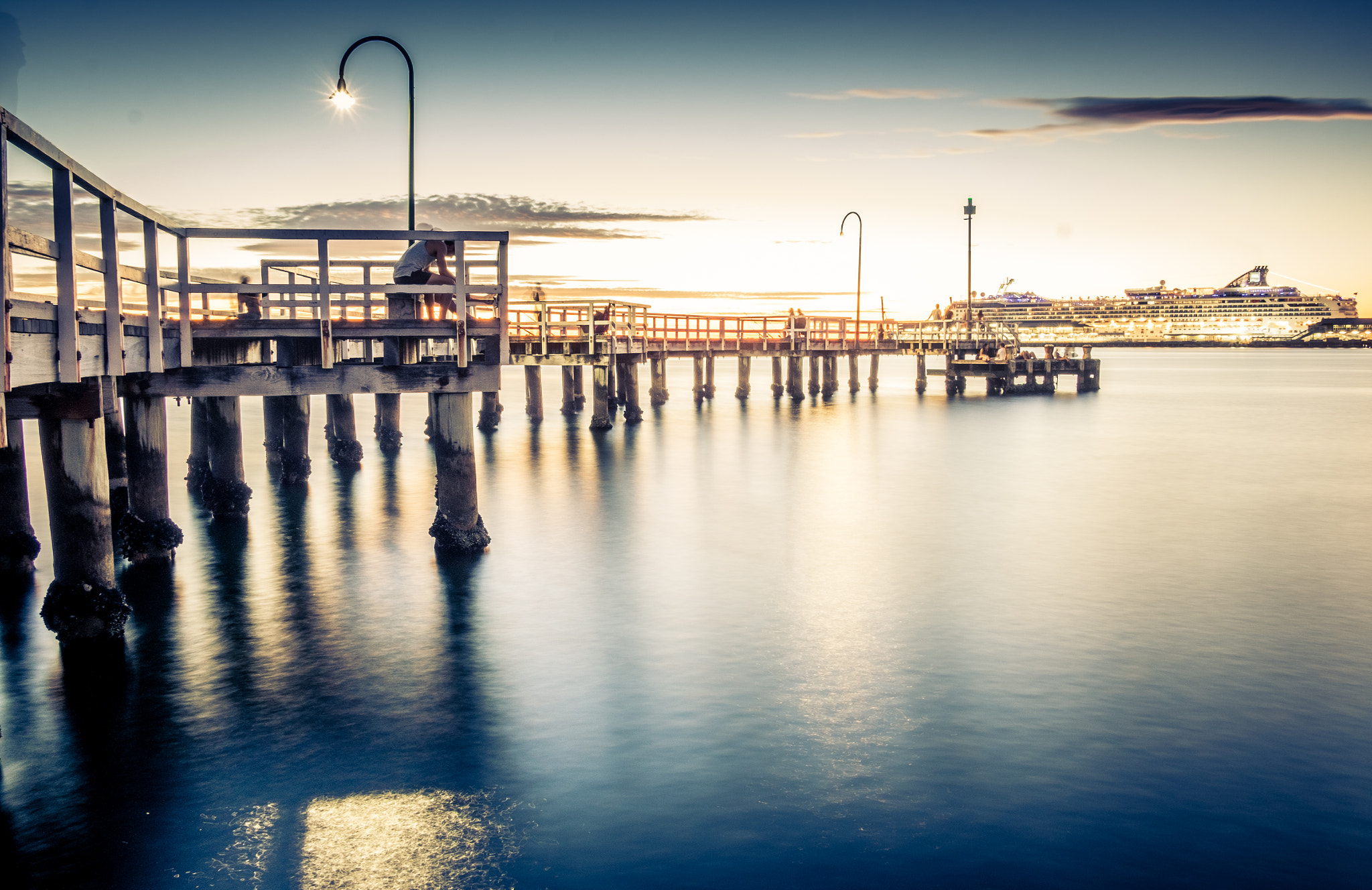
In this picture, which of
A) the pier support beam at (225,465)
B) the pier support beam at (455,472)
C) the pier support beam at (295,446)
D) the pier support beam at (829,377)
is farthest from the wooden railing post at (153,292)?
the pier support beam at (829,377)

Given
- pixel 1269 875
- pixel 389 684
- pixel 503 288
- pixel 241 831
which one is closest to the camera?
pixel 1269 875

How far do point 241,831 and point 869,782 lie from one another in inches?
205

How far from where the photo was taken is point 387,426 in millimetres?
36938

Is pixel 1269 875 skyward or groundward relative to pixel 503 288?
groundward

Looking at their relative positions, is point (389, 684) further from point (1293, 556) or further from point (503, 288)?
point (1293, 556)

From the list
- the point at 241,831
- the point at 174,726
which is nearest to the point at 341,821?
the point at 241,831

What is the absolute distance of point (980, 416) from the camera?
5291 centimetres

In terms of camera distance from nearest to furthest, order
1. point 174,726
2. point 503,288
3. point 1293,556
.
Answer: point 174,726 < point 503,288 < point 1293,556

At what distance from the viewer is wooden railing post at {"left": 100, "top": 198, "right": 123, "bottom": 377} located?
35.3ft

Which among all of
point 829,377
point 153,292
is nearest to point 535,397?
point 829,377

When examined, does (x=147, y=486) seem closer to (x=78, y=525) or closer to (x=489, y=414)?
(x=78, y=525)

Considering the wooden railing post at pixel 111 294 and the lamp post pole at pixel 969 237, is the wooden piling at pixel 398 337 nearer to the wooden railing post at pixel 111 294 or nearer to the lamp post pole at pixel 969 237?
the wooden railing post at pixel 111 294

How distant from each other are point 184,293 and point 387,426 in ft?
75.6

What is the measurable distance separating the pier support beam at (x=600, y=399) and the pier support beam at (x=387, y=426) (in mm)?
7218
